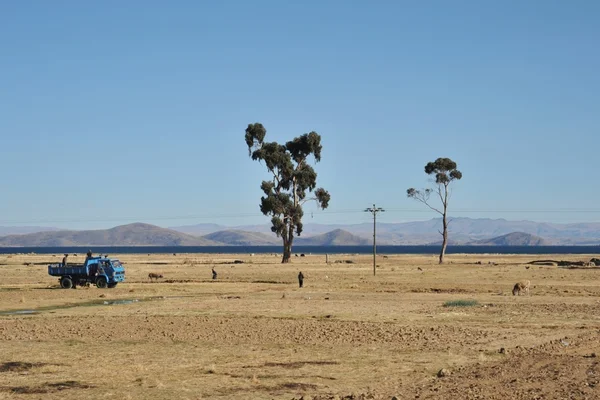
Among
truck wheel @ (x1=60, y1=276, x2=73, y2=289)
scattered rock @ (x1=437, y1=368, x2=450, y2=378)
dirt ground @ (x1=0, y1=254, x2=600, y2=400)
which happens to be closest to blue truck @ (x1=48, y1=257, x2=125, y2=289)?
truck wheel @ (x1=60, y1=276, x2=73, y2=289)

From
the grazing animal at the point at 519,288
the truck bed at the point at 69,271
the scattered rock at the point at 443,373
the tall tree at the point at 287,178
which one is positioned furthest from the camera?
the tall tree at the point at 287,178

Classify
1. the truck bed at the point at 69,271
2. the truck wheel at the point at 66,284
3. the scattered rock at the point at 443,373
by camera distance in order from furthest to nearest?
the truck bed at the point at 69,271 < the truck wheel at the point at 66,284 < the scattered rock at the point at 443,373

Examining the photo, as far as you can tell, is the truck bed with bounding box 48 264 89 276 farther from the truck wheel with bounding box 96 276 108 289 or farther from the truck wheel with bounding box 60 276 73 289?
the truck wheel with bounding box 96 276 108 289

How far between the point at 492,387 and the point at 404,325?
1375cm

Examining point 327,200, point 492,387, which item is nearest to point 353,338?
point 492,387

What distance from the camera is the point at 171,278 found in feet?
236

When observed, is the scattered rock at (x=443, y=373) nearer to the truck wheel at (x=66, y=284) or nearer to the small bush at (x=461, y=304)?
the small bush at (x=461, y=304)

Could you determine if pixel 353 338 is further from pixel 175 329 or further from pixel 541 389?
pixel 541 389

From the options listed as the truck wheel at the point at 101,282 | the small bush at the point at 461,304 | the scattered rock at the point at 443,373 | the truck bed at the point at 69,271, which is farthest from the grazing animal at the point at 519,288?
the truck bed at the point at 69,271

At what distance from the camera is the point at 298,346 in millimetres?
27312

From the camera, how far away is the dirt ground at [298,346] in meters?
19.9

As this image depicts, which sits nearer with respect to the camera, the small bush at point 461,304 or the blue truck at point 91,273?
the small bush at point 461,304

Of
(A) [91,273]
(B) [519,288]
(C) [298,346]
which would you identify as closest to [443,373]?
(C) [298,346]

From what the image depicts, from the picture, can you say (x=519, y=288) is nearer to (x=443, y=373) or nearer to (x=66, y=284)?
(x=443, y=373)
